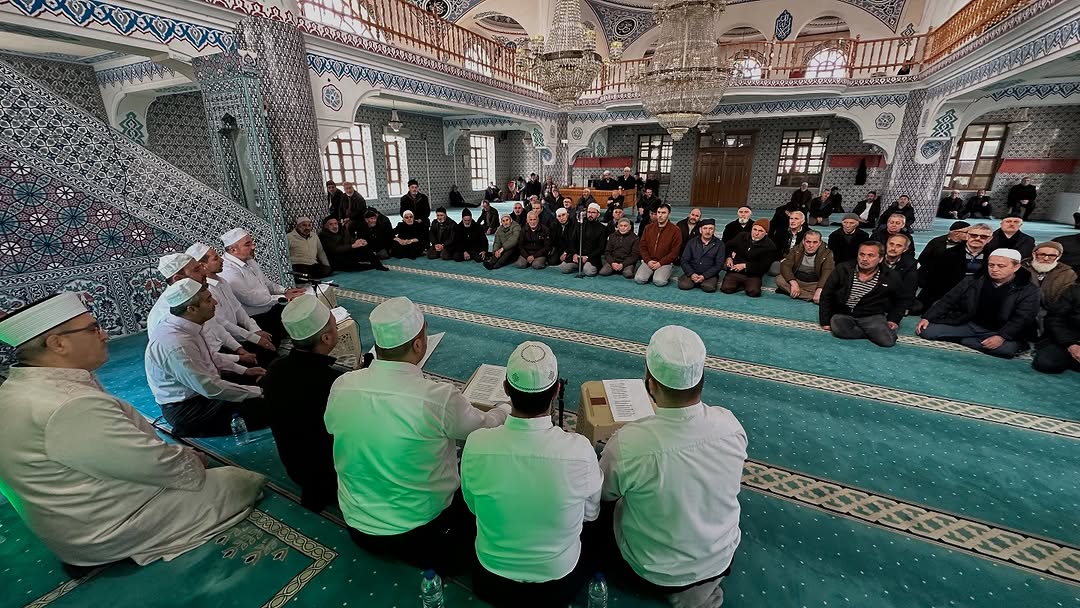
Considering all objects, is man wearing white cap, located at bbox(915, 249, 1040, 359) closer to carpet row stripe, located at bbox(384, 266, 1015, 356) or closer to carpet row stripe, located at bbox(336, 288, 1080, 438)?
carpet row stripe, located at bbox(384, 266, 1015, 356)

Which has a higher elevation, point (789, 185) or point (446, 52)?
point (446, 52)

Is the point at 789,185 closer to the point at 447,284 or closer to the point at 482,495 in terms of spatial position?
the point at 447,284

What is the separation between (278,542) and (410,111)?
500 inches

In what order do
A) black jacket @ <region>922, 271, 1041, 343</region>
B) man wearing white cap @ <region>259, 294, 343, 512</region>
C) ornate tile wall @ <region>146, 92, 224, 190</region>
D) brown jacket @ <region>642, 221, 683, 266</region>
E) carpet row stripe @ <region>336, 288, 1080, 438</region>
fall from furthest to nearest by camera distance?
1. ornate tile wall @ <region>146, 92, 224, 190</region>
2. brown jacket @ <region>642, 221, 683, 266</region>
3. black jacket @ <region>922, 271, 1041, 343</region>
4. carpet row stripe @ <region>336, 288, 1080, 438</region>
5. man wearing white cap @ <region>259, 294, 343, 512</region>

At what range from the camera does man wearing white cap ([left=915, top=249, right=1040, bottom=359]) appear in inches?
126

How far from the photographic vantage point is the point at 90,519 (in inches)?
54.9

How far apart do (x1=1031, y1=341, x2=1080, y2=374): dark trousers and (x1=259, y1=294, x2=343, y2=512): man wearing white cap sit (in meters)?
4.24

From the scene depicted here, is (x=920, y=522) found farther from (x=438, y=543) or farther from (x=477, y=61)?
(x=477, y=61)

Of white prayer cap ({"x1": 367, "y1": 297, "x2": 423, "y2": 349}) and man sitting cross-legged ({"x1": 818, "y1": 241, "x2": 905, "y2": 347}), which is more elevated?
white prayer cap ({"x1": 367, "y1": 297, "x2": 423, "y2": 349})

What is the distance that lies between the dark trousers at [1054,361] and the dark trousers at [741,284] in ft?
6.75

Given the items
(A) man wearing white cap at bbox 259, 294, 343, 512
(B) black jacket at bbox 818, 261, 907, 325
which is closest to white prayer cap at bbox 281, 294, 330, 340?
(A) man wearing white cap at bbox 259, 294, 343, 512

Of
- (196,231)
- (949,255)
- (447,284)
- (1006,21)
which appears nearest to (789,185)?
(1006,21)

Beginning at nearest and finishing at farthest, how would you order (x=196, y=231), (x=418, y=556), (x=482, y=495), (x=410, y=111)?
(x=482, y=495), (x=418, y=556), (x=196, y=231), (x=410, y=111)

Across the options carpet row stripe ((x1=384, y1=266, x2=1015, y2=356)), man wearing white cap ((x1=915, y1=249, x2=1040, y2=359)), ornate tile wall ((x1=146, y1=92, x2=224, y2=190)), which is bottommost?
carpet row stripe ((x1=384, y1=266, x2=1015, y2=356))
